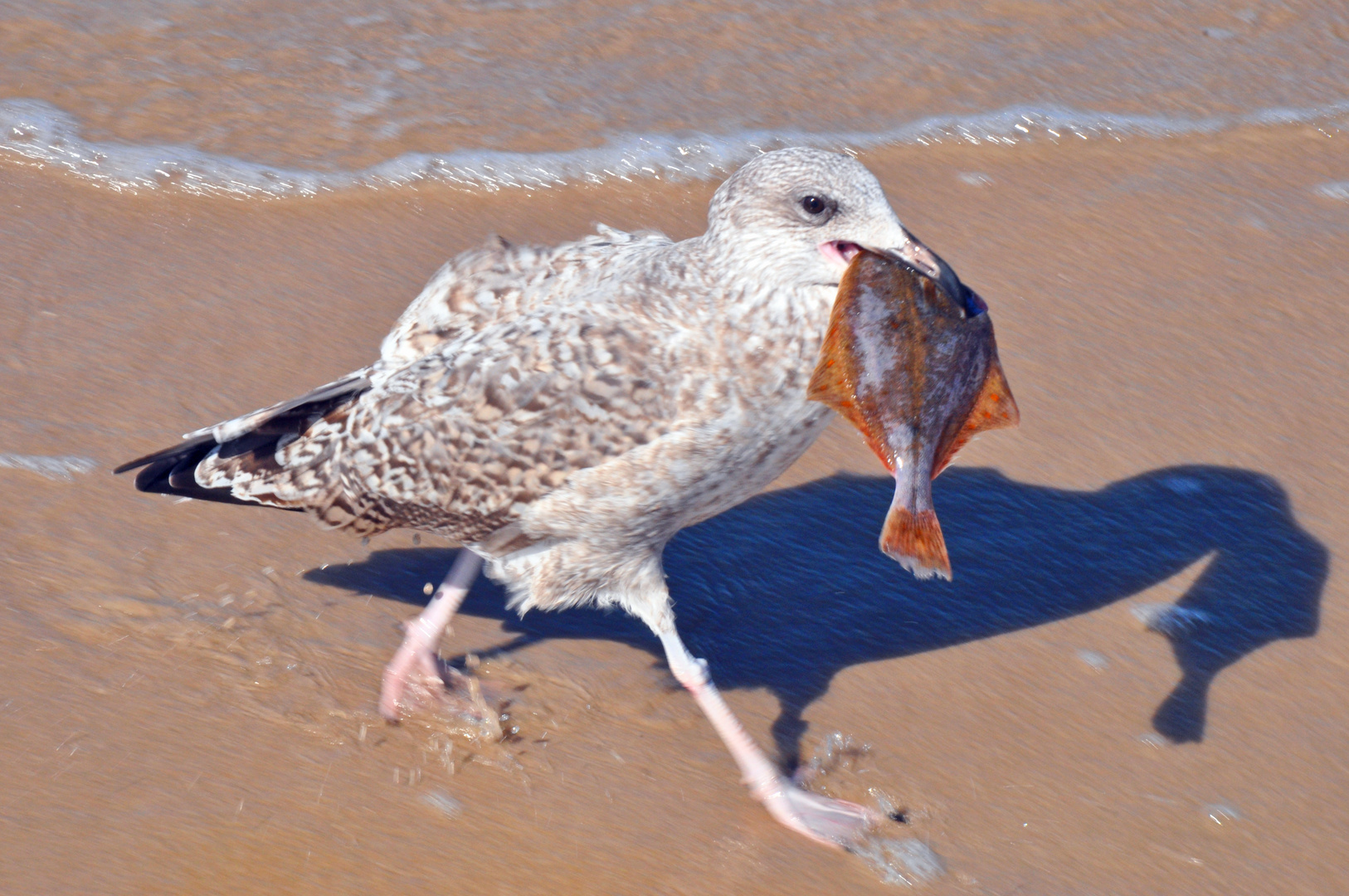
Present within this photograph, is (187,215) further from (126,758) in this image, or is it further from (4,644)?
(126,758)

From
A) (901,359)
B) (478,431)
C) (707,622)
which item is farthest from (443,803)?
(901,359)

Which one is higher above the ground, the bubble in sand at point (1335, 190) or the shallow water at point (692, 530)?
the bubble in sand at point (1335, 190)

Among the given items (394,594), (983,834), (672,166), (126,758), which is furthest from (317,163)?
(983,834)

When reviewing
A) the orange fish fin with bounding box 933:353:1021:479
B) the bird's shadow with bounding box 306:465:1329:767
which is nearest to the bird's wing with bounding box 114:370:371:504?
the bird's shadow with bounding box 306:465:1329:767

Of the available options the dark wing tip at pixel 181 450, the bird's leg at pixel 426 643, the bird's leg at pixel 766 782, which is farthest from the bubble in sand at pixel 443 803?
the dark wing tip at pixel 181 450

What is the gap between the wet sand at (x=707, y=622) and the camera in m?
3.33

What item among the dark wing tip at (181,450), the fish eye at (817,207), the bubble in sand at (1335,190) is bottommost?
the dark wing tip at (181,450)

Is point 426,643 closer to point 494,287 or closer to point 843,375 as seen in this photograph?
point 494,287

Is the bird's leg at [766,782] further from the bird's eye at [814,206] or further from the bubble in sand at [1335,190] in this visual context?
the bubble in sand at [1335,190]

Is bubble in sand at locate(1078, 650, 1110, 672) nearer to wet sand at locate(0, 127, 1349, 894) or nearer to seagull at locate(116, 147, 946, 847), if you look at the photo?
wet sand at locate(0, 127, 1349, 894)

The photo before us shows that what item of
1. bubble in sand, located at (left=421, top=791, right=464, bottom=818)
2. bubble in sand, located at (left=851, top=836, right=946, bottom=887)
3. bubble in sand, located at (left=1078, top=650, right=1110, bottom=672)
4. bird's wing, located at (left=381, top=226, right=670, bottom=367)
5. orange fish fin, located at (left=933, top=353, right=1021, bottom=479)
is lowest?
bubble in sand, located at (left=421, top=791, right=464, bottom=818)

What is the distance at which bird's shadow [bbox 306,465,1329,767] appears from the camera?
4023 millimetres

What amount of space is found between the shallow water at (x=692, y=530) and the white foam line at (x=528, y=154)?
3 cm

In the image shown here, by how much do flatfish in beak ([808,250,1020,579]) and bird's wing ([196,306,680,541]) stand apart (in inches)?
20.4
